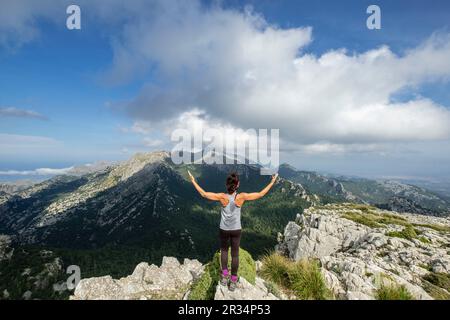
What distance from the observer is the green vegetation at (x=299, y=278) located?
11.4 m

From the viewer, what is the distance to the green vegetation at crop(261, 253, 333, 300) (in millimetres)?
11430

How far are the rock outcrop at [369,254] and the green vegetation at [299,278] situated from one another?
1.14 m

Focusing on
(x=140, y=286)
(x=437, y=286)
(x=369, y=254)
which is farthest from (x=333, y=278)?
(x=369, y=254)

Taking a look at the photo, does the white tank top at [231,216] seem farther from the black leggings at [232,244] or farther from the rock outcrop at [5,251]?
the rock outcrop at [5,251]

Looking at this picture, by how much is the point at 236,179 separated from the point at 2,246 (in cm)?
19710

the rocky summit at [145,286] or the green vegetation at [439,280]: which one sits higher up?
the green vegetation at [439,280]

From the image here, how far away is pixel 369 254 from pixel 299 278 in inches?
835

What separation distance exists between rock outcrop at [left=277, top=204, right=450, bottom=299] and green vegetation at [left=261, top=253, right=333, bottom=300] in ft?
3.74

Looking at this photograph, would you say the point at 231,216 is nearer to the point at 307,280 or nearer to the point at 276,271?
the point at 307,280

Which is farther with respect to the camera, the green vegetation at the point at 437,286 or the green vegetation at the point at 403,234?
the green vegetation at the point at 403,234

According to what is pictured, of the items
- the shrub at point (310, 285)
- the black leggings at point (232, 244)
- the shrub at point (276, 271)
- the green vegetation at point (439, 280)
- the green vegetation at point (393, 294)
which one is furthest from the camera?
the green vegetation at point (439, 280)

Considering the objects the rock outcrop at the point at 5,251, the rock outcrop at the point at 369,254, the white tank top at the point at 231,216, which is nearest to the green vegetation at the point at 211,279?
the white tank top at the point at 231,216
